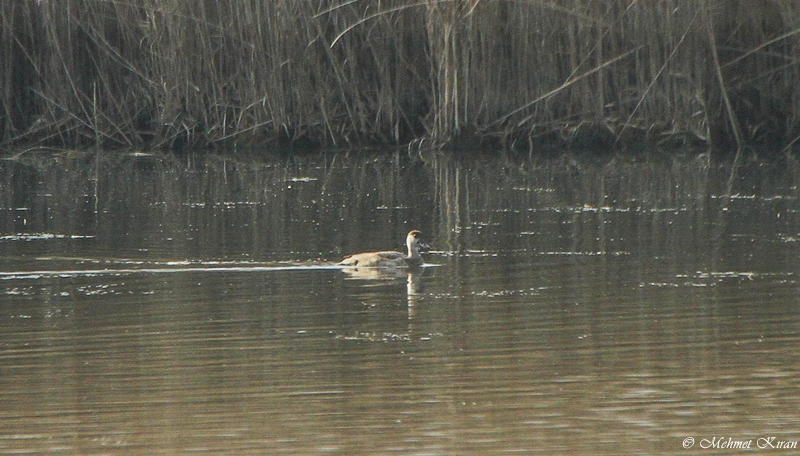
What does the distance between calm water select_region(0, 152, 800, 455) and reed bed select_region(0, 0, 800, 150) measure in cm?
326

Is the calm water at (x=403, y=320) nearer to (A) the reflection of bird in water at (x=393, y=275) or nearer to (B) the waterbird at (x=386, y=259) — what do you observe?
(A) the reflection of bird in water at (x=393, y=275)

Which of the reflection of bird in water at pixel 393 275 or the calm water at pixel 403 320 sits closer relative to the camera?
the calm water at pixel 403 320

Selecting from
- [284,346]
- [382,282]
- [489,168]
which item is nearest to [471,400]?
[284,346]

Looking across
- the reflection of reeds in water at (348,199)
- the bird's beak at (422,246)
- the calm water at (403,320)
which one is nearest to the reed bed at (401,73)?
the reflection of reeds in water at (348,199)

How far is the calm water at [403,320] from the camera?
6520 millimetres

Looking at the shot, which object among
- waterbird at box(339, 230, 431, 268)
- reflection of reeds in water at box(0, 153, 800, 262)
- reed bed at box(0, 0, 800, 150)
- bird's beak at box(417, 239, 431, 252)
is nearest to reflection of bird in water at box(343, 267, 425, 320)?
waterbird at box(339, 230, 431, 268)

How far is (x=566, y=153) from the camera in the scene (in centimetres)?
2058

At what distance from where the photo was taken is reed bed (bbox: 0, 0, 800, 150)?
19.8 meters

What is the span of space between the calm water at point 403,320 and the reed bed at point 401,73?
326cm

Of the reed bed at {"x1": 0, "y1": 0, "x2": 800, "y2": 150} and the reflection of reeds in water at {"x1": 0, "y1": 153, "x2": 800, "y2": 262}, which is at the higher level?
the reed bed at {"x1": 0, "y1": 0, "x2": 800, "y2": 150}

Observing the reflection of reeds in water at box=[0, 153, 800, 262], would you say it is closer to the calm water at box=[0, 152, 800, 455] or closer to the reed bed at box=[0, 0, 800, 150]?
the calm water at box=[0, 152, 800, 455]

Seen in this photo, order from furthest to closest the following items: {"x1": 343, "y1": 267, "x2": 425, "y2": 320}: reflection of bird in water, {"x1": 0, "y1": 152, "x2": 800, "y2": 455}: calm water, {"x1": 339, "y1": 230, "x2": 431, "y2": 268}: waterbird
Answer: {"x1": 339, "y1": 230, "x2": 431, "y2": 268}: waterbird < {"x1": 343, "y1": 267, "x2": 425, "y2": 320}: reflection of bird in water < {"x1": 0, "y1": 152, "x2": 800, "y2": 455}: calm water

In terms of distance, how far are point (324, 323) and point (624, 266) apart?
3.01 m

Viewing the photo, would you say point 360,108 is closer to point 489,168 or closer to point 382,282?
point 489,168
